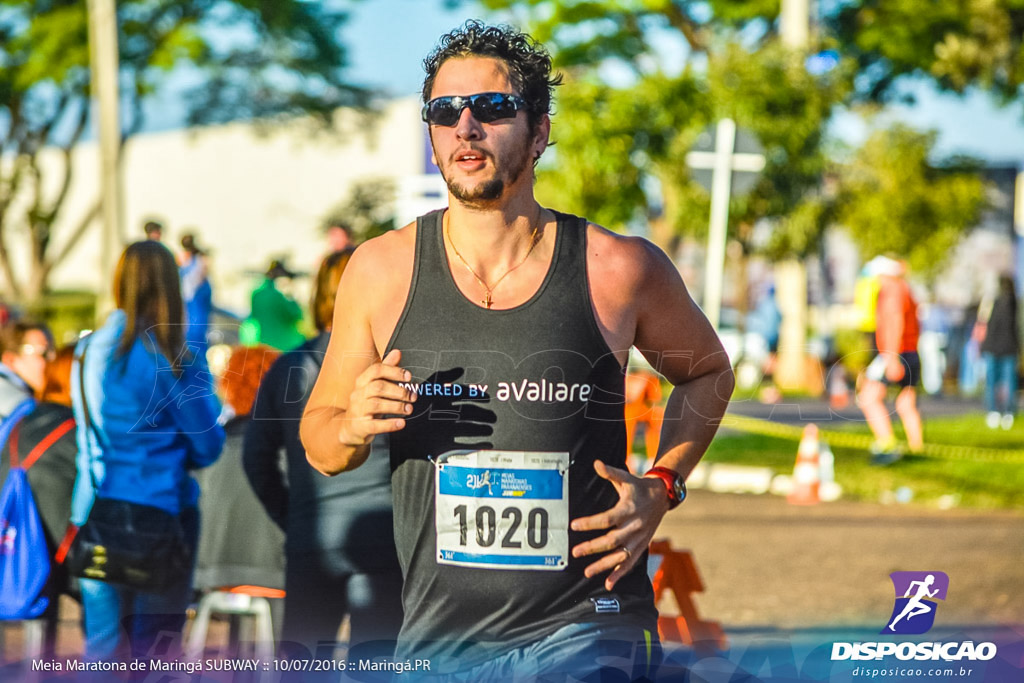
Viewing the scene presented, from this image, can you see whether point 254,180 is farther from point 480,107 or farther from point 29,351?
point 480,107

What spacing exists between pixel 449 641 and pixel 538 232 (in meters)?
0.87

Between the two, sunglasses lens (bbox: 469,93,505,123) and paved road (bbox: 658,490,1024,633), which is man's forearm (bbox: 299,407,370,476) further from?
paved road (bbox: 658,490,1024,633)

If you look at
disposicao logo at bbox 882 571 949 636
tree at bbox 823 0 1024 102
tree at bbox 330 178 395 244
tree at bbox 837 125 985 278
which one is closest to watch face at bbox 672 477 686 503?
disposicao logo at bbox 882 571 949 636

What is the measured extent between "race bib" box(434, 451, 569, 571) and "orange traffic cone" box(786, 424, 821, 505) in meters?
7.44

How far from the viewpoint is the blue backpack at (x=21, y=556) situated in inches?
172

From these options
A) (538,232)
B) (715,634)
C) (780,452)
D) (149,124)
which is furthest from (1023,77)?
(538,232)

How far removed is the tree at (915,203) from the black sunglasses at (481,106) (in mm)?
24242

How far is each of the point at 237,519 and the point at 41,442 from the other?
0.72 meters

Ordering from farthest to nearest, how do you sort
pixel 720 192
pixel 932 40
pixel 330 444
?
1. pixel 932 40
2. pixel 720 192
3. pixel 330 444

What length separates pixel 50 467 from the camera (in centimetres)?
459

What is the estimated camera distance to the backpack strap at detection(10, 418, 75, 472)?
4.58 metres

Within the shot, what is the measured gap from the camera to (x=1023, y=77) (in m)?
18.6

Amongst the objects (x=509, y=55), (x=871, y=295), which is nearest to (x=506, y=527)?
(x=509, y=55)

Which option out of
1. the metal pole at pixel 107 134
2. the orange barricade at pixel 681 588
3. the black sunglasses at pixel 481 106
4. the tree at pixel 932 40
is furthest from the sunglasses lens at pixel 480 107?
the tree at pixel 932 40
